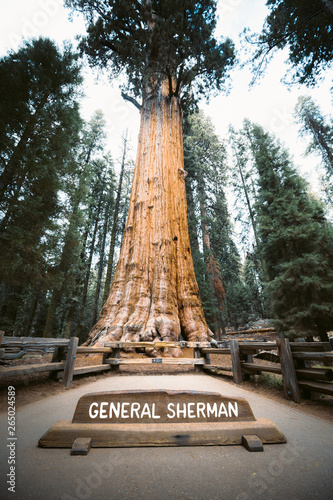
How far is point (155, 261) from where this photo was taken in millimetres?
7324

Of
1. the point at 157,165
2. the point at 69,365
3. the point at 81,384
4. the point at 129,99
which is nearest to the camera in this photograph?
the point at 69,365

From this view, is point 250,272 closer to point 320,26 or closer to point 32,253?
point 320,26

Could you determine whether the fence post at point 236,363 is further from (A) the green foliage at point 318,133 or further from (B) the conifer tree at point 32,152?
(A) the green foliage at point 318,133

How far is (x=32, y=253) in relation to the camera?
23.3 ft

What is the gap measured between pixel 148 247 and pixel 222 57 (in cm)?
968

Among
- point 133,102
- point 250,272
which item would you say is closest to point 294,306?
point 133,102

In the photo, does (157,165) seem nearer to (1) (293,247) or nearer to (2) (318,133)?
(1) (293,247)

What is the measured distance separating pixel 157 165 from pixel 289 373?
8170 mm

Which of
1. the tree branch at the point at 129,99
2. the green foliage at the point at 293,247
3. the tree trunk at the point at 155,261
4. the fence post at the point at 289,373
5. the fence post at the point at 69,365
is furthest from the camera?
the tree branch at the point at 129,99

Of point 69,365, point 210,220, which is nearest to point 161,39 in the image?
point 210,220

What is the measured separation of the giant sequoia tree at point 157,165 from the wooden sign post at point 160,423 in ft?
13.3

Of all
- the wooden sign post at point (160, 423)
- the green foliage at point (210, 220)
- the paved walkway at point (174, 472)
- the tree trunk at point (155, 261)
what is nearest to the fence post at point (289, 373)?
the paved walkway at point (174, 472)

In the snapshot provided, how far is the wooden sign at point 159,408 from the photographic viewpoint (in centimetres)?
169

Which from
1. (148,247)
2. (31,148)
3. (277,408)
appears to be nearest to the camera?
(277,408)
